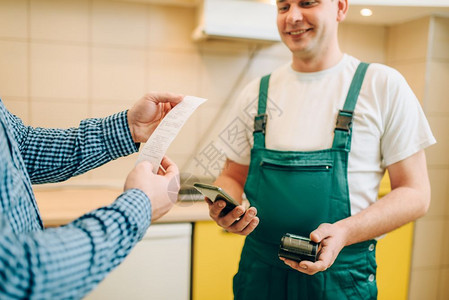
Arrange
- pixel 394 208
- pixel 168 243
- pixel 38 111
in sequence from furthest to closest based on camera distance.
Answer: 1. pixel 168 243
2. pixel 38 111
3. pixel 394 208

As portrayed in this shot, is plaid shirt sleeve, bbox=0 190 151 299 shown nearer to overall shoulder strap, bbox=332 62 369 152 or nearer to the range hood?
overall shoulder strap, bbox=332 62 369 152

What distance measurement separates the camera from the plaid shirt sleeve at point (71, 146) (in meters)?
0.76

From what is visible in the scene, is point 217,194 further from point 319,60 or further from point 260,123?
point 319,60

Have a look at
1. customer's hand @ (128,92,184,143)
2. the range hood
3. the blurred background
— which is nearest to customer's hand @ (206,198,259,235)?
customer's hand @ (128,92,184,143)

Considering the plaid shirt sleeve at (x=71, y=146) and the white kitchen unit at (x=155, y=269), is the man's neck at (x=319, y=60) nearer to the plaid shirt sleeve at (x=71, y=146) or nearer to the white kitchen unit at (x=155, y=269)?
the plaid shirt sleeve at (x=71, y=146)

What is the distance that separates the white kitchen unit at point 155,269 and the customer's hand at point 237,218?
1.78ft

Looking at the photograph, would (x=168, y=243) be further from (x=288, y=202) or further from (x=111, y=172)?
(x=288, y=202)

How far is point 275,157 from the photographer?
39.2 inches

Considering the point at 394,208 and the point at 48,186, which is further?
the point at 48,186

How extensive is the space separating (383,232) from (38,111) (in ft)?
3.42

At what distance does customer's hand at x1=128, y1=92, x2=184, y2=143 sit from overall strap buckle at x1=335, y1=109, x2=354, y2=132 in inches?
16.3

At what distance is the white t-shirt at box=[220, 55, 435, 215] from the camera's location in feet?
3.04

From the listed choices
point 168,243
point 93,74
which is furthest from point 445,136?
point 93,74

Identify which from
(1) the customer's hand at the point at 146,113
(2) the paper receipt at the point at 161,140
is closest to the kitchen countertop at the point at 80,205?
(1) the customer's hand at the point at 146,113
